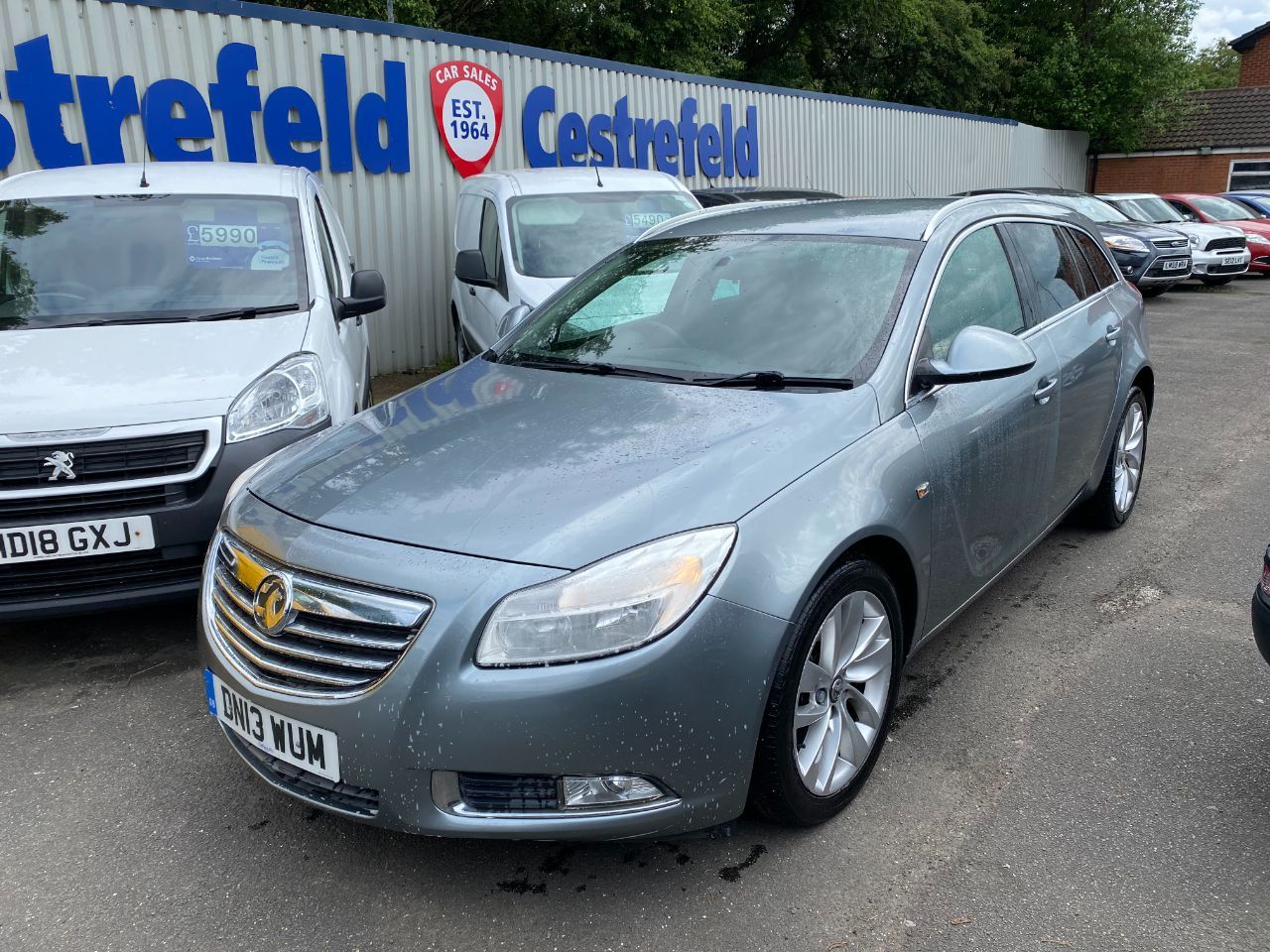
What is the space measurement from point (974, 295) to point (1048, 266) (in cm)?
87

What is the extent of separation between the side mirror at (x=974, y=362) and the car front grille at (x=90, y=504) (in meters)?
2.57

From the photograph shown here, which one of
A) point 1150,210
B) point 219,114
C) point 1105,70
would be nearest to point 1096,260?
point 219,114

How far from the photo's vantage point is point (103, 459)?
356 centimetres

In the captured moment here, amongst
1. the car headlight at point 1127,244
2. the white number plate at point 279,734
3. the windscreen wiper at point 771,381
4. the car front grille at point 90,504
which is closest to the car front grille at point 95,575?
the car front grille at point 90,504

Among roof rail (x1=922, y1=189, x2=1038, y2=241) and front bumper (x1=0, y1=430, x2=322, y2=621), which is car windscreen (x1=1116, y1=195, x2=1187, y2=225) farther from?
front bumper (x1=0, y1=430, x2=322, y2=621)

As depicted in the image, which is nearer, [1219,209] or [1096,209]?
[1096,209]

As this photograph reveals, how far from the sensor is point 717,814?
2.42 meters

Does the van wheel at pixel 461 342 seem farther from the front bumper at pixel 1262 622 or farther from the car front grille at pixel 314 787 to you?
the front bumper at pixel 1262 622

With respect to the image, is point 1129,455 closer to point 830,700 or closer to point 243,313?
point 830,700

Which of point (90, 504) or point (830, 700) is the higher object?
point (90, 504)

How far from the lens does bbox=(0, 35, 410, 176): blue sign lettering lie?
731cm

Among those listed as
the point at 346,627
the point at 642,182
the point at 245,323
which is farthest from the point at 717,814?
the point at 642,182

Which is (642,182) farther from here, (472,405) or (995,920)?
(995,920)

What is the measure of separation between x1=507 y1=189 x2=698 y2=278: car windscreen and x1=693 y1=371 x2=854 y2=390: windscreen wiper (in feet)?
13.9
